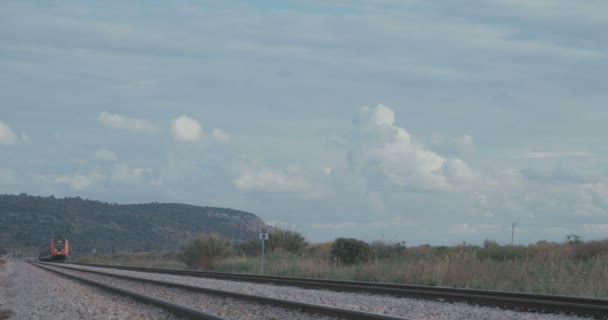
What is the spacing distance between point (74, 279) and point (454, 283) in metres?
17.3

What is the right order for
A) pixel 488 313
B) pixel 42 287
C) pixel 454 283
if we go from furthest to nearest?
pixel 42 287
pixel 454 283
pixel 488 313

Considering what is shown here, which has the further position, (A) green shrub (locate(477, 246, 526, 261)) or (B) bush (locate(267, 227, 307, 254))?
(B) bush (locate(267, 227, 307, 254))

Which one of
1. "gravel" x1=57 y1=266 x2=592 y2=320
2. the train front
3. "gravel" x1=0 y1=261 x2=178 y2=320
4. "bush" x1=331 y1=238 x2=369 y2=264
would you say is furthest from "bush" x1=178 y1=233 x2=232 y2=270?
the train front

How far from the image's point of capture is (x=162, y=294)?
25484 millimetres

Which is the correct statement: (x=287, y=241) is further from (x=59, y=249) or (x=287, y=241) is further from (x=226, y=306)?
(x=59, y=249)

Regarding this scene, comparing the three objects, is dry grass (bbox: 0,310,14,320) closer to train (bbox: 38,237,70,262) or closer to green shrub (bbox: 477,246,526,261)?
green shrub (bbox: 477,246,526,261)

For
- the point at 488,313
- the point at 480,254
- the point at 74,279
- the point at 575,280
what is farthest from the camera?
the point at 480,254

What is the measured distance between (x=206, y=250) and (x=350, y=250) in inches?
473

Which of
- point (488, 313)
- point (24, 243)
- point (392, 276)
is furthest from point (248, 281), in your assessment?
point (24, 243)

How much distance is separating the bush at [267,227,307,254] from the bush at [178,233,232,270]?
2817 millimetres

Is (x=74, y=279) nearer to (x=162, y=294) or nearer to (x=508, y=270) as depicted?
(x=162, y=294)

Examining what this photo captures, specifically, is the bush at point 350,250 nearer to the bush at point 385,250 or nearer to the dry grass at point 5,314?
the bush at point 385,250

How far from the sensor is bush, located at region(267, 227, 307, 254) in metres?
55.5

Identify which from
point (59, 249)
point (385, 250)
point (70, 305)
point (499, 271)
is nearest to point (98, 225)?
point (59, 249)
